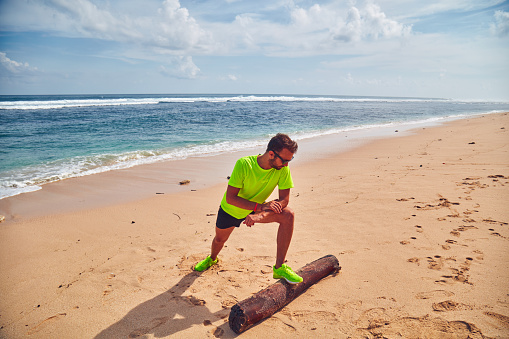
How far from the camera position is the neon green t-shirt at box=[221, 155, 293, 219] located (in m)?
3.14

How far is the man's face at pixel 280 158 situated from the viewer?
10.2 ft

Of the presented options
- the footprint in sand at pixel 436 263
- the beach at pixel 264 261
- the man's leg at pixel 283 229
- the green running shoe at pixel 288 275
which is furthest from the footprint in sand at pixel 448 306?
the man's leg at pixel 283 229

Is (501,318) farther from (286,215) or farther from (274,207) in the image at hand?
(274,207)

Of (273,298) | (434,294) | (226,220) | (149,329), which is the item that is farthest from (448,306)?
(149,329)

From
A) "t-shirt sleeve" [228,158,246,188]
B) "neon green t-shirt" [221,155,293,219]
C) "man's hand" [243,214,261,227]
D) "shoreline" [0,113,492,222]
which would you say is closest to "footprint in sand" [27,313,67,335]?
"neon green t-shirt" [221,155,293,219]

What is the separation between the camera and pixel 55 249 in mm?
4250

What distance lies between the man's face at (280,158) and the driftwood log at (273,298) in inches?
48.5

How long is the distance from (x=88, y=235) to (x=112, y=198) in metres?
1.98

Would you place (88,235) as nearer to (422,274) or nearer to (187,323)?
(187,323)

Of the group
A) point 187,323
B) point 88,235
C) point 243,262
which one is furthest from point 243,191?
point 88,235

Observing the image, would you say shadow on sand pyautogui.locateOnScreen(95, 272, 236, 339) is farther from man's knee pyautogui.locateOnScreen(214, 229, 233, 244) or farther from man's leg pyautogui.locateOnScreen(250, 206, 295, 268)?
man's leg pyautogui.locateOnScreen(250, 206, 295, 268)

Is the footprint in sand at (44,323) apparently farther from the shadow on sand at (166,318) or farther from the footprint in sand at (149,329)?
the footprint in sand at (149,329)

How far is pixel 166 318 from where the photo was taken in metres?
2.81

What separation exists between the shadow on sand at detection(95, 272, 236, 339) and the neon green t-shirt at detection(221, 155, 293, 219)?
3.46ft
